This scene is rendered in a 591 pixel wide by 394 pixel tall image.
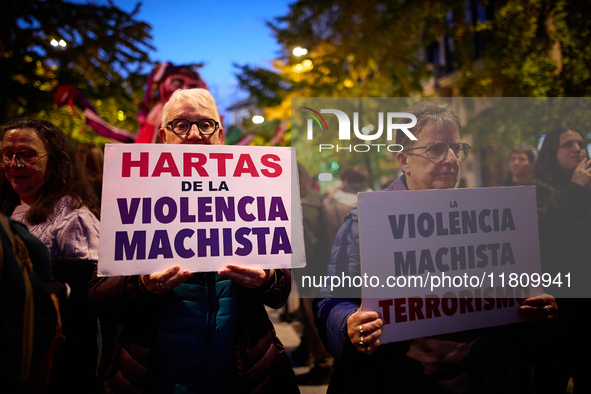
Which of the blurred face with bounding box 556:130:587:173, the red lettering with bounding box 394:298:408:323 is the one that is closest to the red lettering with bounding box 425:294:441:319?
the red lettering with bounding box 394:298:408:323

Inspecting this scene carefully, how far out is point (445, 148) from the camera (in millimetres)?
1647

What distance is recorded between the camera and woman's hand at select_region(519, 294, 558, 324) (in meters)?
1.59

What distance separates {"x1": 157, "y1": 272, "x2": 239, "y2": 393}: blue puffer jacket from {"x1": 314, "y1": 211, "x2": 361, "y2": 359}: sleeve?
40 cm

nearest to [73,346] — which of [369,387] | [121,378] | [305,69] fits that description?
[121,378]

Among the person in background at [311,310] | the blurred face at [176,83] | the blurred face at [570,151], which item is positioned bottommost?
the person in background at [311,310]

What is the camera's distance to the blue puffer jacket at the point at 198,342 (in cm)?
143

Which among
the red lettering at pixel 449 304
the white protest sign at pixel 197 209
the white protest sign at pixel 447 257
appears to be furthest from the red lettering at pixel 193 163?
the red lettering at pixel 449 304

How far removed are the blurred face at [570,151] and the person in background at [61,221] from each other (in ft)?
9.45

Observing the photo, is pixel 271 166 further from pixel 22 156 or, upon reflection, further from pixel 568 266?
pixel 568 266

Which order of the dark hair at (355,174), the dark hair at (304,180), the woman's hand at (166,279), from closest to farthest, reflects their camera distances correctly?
1. the woman's hand at (166,279)
2. the dark hair at (304,180)
3. the dark hair at (355,174)

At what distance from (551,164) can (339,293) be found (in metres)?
1.91

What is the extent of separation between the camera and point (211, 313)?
4.84 feet

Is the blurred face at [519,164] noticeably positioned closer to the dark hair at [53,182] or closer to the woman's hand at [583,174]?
the woman's hand at [583,174]

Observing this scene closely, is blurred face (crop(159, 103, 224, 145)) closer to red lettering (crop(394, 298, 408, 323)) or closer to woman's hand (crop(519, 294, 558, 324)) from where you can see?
red lettering (crop(394, 298, 408, 323))
